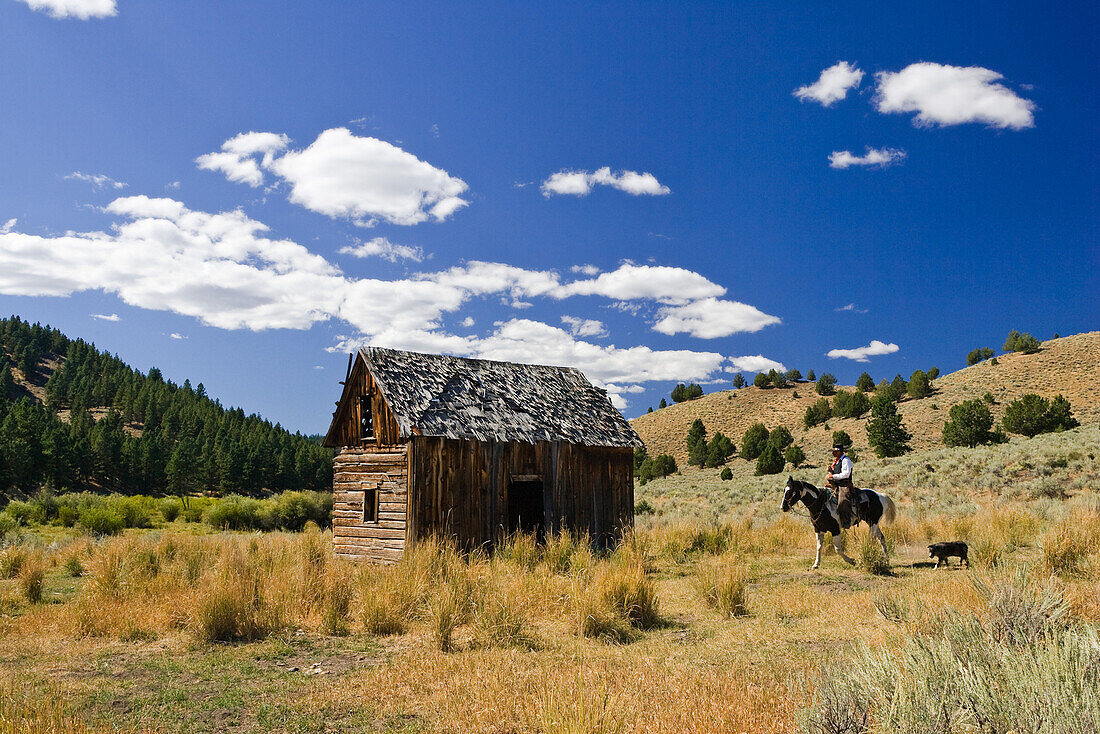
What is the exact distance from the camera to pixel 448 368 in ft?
57.8

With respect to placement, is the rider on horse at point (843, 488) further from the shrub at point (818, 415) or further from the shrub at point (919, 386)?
the shrub at point (919, 386)

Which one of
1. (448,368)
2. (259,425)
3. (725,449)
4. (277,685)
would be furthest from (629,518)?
(259,425)

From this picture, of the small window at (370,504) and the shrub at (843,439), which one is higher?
the shrub at (843,439)

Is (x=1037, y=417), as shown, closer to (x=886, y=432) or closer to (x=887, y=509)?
(x=886, y=432)

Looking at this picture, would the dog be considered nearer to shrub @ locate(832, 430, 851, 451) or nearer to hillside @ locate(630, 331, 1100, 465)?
shrub @ locate(832, 430, 851, 451)

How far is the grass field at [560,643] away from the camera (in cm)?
400

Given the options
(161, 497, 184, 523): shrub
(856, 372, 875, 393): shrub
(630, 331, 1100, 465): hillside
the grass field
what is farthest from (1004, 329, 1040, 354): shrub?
(161, 497, 184, 523): shrub

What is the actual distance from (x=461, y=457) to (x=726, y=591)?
759 cm

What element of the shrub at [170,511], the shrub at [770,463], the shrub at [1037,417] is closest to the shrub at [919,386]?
the shrub at [1037,417]

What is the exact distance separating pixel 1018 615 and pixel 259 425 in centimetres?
12937

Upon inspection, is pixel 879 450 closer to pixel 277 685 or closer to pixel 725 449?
pixel 725 449

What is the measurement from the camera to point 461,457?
15.4 meters

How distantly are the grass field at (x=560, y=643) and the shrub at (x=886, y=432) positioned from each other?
28841 mm

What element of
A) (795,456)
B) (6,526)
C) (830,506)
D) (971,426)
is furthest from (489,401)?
(795,456)
